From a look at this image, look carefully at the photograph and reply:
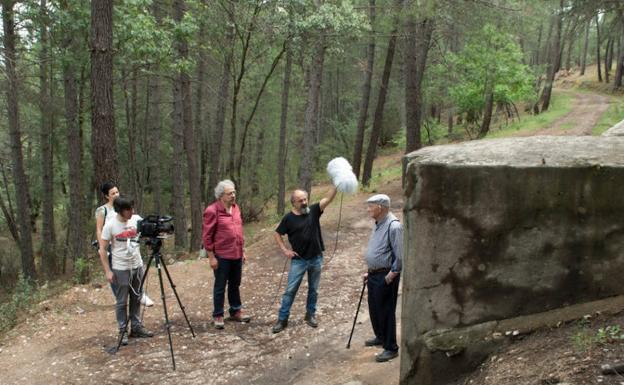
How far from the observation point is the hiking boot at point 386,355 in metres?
5.12

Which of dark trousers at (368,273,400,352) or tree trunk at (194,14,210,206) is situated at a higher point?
tree trunk at (194,14,210,206)

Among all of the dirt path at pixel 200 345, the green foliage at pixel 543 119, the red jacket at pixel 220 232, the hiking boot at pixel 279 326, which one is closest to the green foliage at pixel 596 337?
the dirt path at pixel 200 345

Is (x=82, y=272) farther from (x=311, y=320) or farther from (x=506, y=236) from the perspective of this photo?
(x=506, y=236)

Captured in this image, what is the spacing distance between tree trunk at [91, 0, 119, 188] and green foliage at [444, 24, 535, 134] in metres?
14.6

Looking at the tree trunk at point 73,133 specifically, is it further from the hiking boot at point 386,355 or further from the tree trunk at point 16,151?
the hiking boot at point 386,355

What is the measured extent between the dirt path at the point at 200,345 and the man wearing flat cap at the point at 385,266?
257mm

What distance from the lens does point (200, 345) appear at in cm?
623

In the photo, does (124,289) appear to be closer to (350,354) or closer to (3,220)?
(350,354)

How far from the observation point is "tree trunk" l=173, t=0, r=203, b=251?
41.2 ft

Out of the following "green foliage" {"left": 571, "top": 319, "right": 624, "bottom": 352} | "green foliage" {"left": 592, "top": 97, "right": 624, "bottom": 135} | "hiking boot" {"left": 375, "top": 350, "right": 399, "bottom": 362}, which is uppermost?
"green foliage" {"left": 592, "top": 97, "right": 624, "bottom": 135}

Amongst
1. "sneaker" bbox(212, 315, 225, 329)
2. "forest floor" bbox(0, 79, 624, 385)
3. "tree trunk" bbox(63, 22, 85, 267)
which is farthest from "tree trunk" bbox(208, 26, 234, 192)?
"sneaker" bbox(212, 315, 225, 329)

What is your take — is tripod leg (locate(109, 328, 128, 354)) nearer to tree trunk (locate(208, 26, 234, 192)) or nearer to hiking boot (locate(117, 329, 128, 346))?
hiking boot (locate(117, 329, 128, 346))

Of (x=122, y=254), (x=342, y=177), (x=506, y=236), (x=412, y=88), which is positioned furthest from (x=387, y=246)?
(x=412, y=88)

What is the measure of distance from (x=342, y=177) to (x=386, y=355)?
1.81 meters
